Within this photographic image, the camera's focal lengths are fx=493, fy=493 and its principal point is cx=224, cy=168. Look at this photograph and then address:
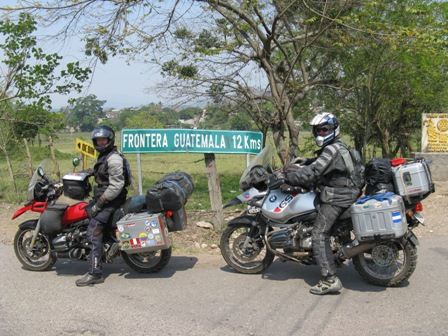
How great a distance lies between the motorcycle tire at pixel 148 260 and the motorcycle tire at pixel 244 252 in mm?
691

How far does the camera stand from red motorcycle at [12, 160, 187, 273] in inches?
215

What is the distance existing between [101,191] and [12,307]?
1.51m

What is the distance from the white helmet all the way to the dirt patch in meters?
2.56

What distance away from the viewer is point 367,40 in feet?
30.7

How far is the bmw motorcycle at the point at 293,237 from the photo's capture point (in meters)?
5.05

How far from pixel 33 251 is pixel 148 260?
145 cm

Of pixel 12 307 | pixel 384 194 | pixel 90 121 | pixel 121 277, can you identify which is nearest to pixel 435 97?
pixel 90 121

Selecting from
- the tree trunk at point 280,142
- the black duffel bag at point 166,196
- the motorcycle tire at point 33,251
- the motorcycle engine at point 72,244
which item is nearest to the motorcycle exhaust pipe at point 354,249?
the black duffel bag at point 166,196

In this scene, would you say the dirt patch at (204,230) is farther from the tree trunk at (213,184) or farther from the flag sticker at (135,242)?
the flag sticker at (135,242)

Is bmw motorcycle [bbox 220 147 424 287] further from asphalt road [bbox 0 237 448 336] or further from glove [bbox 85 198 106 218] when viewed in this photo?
glove [bbox 85 198 106 218]

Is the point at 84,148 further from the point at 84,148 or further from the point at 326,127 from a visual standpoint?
the point at 326,127

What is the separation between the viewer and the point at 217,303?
15.8 feet

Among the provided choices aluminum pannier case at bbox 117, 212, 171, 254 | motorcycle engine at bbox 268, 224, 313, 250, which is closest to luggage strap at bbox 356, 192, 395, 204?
motorcycle engine at bbox 268, 224, 313, 250

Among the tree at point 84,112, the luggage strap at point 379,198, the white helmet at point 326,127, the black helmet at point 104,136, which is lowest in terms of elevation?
the luggage strap at point 379,198
